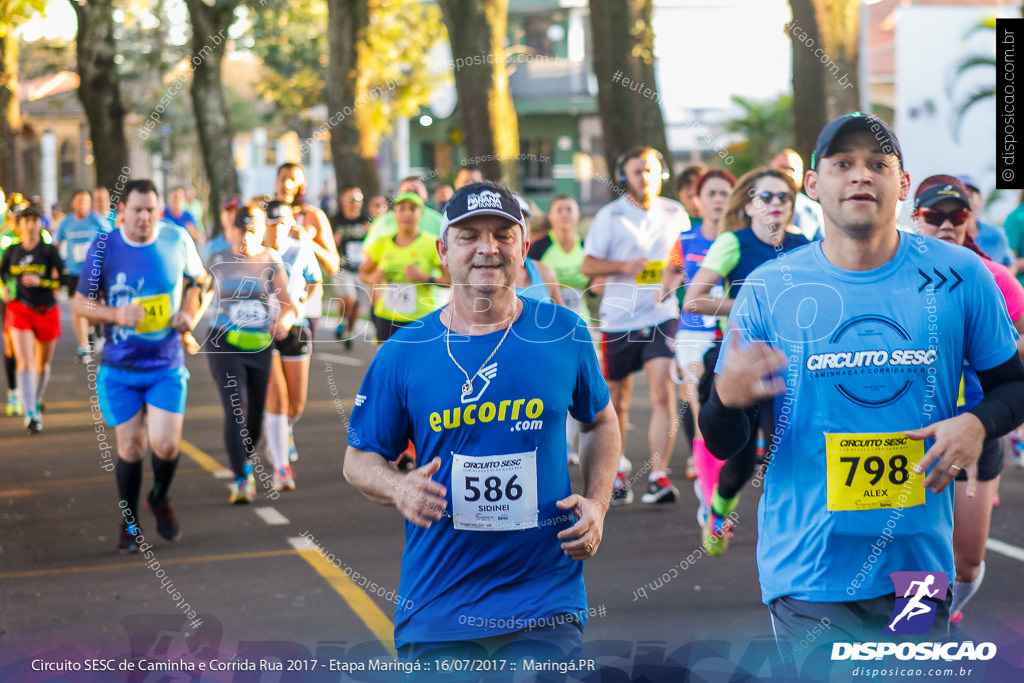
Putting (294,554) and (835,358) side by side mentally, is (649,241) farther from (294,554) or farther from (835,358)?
(835,358)

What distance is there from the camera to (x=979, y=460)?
4.85 m

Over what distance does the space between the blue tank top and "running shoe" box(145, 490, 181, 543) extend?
7.73 feet

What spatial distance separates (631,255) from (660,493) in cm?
161

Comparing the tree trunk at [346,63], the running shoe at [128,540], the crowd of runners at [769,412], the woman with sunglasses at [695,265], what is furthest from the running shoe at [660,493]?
the tree trunk at [346,63]

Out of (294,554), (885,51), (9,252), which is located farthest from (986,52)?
(294,554)

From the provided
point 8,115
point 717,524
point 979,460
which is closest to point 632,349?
point 717,524

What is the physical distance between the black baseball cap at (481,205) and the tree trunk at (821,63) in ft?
40.6

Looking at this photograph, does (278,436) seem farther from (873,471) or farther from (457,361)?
(873,471)

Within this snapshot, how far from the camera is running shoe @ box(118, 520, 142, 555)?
730 centimetres

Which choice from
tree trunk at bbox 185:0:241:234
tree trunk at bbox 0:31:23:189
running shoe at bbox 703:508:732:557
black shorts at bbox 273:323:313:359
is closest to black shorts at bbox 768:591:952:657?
running shoe at bbox 703:508:732:557

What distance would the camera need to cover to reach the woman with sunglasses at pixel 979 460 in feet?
16.1

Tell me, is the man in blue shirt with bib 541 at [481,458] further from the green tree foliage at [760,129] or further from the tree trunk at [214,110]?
the green tree foliage at [760,129]

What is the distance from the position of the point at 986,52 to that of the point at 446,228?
122ft

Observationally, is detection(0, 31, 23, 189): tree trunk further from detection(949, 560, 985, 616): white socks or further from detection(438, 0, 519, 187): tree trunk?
detection(949, 560, 985, 616): white socks
